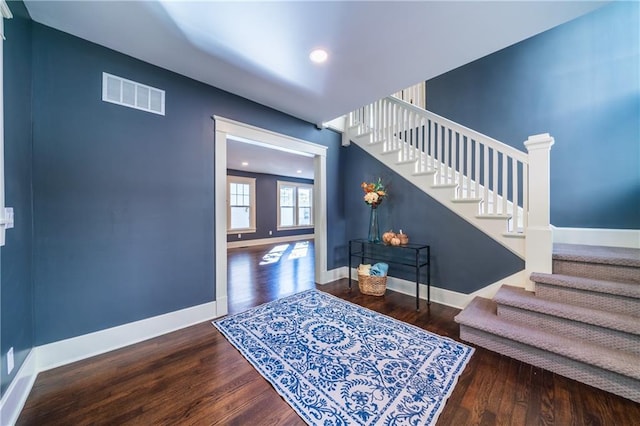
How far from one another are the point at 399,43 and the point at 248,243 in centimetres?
658

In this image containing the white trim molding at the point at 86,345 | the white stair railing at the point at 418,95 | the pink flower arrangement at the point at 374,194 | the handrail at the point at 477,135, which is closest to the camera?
the white trim molding at the point at 86,345

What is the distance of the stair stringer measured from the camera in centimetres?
232

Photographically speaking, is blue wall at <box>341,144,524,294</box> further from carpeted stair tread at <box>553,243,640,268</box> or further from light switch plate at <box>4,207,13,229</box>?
light switch plate at <box>4,207,13,229</box>

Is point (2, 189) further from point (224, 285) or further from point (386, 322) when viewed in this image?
point (386, 322)

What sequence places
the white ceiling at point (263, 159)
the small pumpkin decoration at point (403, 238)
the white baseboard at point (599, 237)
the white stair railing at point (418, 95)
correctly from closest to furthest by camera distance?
the white baseboard at point (599, 237) → the small pumpkin decoration at point (403, 238) → the white stair railing at point (418, 95) → the white ceiling at point (263, 159)

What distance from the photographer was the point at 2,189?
3.84ft

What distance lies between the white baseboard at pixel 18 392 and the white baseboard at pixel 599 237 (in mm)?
4819

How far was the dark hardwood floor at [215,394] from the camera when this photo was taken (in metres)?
1.22

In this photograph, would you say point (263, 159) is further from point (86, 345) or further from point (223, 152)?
point (86, 345)

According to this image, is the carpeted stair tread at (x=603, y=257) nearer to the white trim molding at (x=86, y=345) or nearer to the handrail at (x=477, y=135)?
the handrail at (x=477, y=135)

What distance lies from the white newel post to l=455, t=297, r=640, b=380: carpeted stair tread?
0.53m

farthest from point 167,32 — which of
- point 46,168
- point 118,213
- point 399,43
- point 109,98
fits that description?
point 399,43

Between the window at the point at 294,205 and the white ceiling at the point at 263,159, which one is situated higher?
the white ceiling at the point at 263,159

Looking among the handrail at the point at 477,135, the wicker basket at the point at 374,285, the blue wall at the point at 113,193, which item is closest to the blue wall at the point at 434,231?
the wicker basket at the point at 374,285
